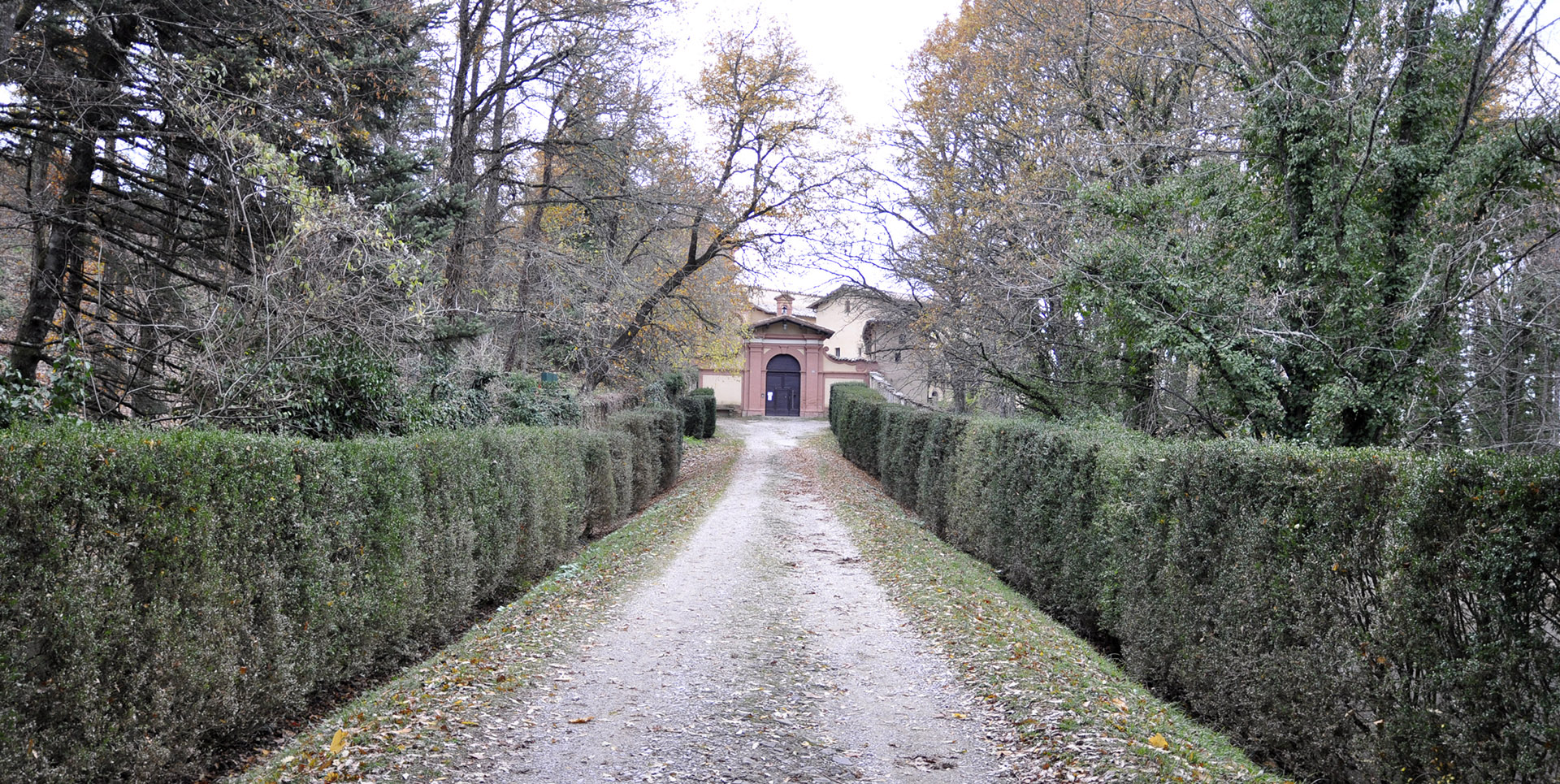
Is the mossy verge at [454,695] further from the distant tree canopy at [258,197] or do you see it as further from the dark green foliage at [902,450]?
the dark green foliage at [902,450]

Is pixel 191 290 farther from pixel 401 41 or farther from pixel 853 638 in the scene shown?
pixel 853 638

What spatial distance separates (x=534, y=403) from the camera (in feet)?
52.4

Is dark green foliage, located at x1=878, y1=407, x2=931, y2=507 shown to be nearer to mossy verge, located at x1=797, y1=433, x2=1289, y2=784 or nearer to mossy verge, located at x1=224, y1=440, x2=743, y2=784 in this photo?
mossy verge, located at x1=797, y1=433, x2=1289, y2=784

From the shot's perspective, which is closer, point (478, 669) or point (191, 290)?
point (478, 669)

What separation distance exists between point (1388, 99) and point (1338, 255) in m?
1.76

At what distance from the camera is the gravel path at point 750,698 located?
539 centimetres

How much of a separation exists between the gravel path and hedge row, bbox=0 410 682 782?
1.58 metres

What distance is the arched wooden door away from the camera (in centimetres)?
5316

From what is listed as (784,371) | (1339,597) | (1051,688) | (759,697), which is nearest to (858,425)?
(784,371)

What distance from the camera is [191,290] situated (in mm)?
11156

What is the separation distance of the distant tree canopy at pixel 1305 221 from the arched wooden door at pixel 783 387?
37017 millimetres

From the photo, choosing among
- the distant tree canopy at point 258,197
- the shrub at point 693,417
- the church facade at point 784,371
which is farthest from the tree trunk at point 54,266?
the church facade at point 784,371

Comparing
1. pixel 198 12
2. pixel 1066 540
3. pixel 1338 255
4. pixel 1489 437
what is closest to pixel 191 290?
pixel 198 12

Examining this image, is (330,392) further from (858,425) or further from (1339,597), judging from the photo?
(858,425)
